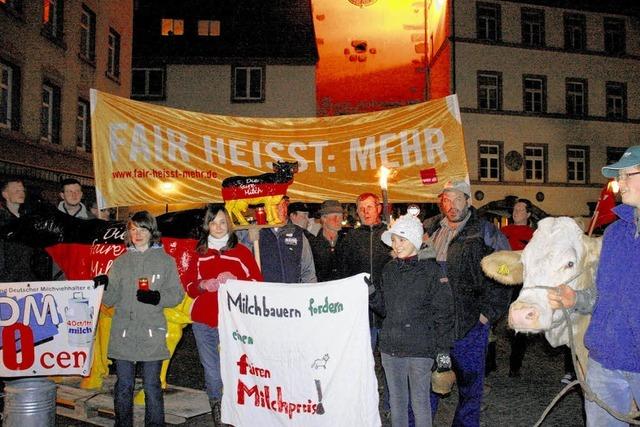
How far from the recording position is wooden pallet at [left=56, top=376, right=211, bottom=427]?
590 centimetres

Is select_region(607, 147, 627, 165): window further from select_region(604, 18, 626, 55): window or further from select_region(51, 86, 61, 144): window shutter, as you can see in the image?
select_region(51, 86, 61, 144): window shutter

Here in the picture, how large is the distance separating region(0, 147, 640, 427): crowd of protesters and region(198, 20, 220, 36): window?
25.6 meters

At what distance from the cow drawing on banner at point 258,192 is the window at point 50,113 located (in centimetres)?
1522

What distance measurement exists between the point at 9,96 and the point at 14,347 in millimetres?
13434

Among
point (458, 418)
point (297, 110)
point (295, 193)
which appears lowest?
point (458, 418)

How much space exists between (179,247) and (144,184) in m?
0.90

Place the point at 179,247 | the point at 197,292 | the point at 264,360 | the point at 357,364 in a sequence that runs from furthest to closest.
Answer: the point at 179,247, the point at 197,292, the point at 264,360, the point at 357,364

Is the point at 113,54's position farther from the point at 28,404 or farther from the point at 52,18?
the point at 28,404

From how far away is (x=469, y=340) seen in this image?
517cm

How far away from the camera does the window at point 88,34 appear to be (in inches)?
833

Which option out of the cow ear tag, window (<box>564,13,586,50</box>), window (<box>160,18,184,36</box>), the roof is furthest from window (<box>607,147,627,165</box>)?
the cow ear tag

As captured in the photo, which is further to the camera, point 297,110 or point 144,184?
point 297,110

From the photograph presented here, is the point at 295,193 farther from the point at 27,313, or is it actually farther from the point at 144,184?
the point at 27,313

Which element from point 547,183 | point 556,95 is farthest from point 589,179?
point 556,95
